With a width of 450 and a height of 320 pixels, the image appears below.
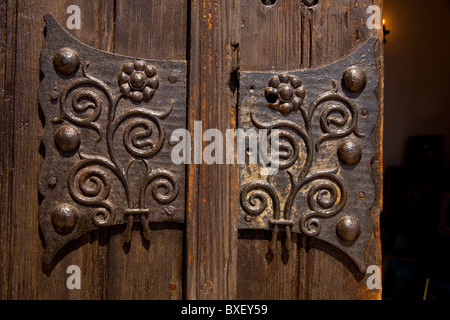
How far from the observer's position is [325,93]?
0.62 m

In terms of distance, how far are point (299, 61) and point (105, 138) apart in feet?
1.39

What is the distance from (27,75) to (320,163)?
62 centimetres

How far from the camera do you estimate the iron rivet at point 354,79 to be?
2.02ft

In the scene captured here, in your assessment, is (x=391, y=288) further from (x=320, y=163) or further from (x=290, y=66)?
(x=290, y=66)

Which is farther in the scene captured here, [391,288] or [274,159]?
[391,288]

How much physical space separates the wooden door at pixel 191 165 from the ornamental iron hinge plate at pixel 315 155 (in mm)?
25

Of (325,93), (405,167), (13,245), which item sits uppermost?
(325,93)

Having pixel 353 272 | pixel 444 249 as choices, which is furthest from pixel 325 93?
pixel 444 249

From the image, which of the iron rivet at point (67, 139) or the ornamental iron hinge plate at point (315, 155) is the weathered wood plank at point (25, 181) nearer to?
the iron rivet at point (67, 139)

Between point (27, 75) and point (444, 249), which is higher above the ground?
point (27, 75)

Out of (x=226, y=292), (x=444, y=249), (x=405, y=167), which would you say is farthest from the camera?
(x=405, y=167)

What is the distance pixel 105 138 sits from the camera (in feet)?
2.02

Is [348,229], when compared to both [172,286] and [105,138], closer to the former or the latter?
[172,286]

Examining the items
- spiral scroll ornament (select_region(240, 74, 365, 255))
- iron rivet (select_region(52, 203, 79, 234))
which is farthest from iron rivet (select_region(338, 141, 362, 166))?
iron rivet (select_region(52, 203, 79, 234))
